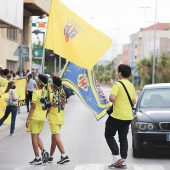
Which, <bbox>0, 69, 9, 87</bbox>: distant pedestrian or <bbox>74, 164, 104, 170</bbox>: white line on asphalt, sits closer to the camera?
<bbox>74, 164, 104, 170</bbox>: white line on asphalt

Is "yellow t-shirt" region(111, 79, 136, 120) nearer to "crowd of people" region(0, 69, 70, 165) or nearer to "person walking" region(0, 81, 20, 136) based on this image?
"crowd of people" region(0, 69, 70, 165)

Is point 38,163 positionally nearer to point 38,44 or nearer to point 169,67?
point 169,67

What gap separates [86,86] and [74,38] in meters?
0.96

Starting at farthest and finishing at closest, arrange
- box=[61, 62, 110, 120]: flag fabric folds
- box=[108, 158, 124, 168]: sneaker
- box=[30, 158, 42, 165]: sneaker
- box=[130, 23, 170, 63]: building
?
box=[130, 23, 170, 63]: building → box=[61, 62, 110, 120]: flag fabric folds → box=[30, 158, 42, 165]: sneaker → box=[108, 158, 124, 168]: sneaker

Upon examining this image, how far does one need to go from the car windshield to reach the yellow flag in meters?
1.75

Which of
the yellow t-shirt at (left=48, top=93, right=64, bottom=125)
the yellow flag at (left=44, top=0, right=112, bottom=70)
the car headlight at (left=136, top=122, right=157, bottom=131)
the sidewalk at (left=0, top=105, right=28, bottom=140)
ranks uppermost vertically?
the yellow flag at (left=44, top=0, right=112, bottom=70)

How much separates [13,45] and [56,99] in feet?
118

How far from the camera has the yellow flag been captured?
12.7 metres

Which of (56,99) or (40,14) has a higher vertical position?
(40,14)

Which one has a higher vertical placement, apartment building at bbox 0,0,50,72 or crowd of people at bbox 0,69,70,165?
apartment building at bbox 0,0,50,72

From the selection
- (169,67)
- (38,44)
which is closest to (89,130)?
(169,67)

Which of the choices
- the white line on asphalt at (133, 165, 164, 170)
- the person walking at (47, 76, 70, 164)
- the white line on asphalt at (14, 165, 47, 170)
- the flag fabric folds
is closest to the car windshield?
the flag fabric folds

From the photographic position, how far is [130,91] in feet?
38.5

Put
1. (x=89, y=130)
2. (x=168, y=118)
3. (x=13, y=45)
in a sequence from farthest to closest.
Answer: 1. (x=13, y=45)
2. (x=89, y=130)
3. (x=168, y=118)
